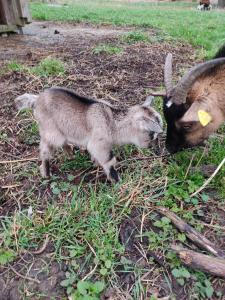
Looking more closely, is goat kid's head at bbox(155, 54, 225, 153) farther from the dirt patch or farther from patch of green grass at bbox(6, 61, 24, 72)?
patch of green grass at bbox(6, 61, 24, 72)

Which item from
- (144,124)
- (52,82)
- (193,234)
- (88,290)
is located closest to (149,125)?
(144,124)

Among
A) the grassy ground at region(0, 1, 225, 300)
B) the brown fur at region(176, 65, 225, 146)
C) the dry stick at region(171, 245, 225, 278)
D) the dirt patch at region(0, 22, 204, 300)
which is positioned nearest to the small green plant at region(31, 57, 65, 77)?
the dirt patch at region(0, 22, 204, 300)

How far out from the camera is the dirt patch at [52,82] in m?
2.76

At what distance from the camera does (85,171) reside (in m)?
3.72

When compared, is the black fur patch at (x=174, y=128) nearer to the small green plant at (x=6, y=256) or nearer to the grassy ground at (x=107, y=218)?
the grassy ground at (x=107, y=218)

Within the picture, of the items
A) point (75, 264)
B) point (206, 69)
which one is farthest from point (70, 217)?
point (206, 69)

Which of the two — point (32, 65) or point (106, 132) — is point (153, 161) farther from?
point (32, 65)

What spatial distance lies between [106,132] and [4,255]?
4.35 feet

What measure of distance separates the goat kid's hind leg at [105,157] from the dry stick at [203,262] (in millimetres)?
972

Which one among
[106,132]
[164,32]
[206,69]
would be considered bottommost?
[164,32]

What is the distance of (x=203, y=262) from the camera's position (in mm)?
2697

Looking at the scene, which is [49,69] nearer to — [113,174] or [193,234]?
[113,174]

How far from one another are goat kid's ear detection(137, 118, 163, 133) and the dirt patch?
767 millimetres

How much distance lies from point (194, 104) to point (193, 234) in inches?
54.3
